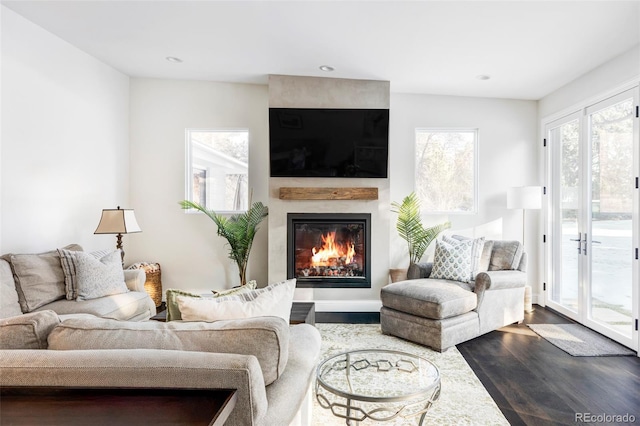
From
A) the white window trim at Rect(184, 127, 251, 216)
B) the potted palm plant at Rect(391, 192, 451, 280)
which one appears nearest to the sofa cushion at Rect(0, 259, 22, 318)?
the white window trim at Rect(184, 127, 251, 216)

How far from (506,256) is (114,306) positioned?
12.3ft

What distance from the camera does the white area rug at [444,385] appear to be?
2229 millimetres

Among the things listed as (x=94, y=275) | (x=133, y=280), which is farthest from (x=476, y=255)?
(x=94, y=275)

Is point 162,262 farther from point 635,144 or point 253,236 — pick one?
point 635,144

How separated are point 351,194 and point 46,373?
369 centimetres

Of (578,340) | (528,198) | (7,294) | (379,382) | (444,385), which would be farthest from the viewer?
(528,198)

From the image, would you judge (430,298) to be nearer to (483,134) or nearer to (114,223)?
(483,134)

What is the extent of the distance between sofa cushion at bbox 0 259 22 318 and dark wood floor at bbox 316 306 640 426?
11.1 ft

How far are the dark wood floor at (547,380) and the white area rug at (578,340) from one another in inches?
3.7

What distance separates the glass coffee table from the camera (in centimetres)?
165

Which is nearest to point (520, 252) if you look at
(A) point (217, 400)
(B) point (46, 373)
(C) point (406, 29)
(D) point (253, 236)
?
(C) point (406, 29)

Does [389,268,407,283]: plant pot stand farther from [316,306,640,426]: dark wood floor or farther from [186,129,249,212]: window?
[186,129,249,212]: window

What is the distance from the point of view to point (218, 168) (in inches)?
199

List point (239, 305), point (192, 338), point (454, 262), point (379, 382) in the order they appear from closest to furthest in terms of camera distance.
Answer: point (192, 338)
point (239, 305)
point (379, 382)
point (454, 262)
